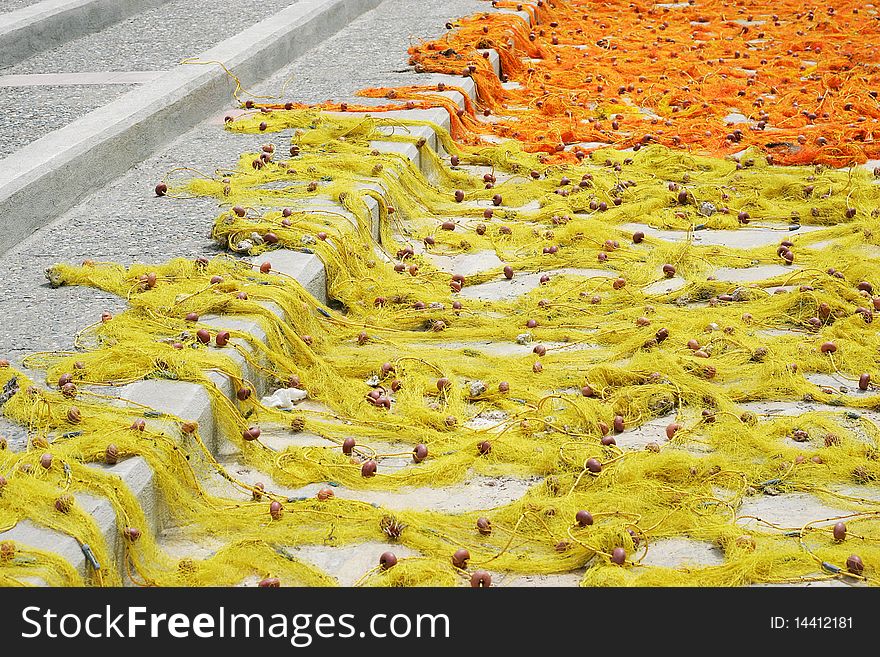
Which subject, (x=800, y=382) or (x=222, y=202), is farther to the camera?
(x=222, y=202)

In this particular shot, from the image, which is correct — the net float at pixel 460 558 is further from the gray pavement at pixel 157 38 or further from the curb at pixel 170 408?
the gray pavement at pixel 157 38

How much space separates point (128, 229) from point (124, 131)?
114 cm

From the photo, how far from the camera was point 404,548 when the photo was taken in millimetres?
3176

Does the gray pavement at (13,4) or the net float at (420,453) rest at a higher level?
the gray pavement at (13,4)

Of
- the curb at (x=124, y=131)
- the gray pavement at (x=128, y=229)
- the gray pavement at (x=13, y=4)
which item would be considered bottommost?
the gray pavement at (x=128, y=229)

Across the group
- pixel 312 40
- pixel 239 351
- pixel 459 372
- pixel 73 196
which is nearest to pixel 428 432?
pixel 459 372

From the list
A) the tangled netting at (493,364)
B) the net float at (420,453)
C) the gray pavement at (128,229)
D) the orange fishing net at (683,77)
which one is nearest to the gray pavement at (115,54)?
the gray pavement at (128,229)

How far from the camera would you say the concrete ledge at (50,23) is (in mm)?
8078

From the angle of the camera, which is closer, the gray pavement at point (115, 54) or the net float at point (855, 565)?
the net float at point (855, 565)

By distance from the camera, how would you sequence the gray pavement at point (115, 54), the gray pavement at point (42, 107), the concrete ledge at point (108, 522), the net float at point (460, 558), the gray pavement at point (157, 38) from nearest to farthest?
1. the concrete ledge at point (108, 522)
2. the net float at point (460, 558)
3. the gray pavement at point (42, 107)
4. the gray pavement at point (115, 54)
5. the gray pavement at point (157, 38)

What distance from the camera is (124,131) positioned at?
5.98 metres

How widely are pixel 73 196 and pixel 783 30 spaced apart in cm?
783

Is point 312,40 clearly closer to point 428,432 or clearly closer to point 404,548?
point 428,432

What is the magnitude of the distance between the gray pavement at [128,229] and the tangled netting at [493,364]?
14cm
